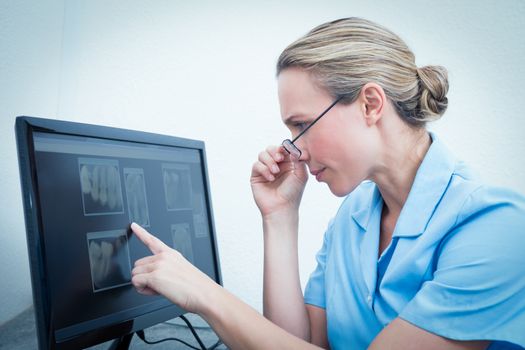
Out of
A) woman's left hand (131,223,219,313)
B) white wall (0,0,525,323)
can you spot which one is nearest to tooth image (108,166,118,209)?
woman's left hand (131,223,219,313)

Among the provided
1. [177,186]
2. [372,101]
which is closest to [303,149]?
[372,101]

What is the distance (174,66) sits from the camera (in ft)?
4.09

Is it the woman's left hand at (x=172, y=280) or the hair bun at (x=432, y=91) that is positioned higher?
the hair bun at (x=432, y=91)

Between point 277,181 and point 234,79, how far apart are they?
1.28ft

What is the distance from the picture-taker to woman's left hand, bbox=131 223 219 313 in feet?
1.97

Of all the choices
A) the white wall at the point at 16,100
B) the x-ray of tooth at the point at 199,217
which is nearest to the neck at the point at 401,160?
the x-ray of tooth at the point at 199,217

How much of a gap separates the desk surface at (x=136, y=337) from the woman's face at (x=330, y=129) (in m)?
0.53

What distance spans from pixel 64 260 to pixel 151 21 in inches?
35.1

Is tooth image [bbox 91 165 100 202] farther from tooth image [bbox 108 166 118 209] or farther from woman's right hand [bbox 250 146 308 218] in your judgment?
woman's right hand [bbox 250 146 308 218]

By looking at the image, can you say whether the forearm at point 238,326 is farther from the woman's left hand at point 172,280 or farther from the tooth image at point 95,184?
the tooth image at point 95,184

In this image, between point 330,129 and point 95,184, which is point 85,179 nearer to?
point 95,184

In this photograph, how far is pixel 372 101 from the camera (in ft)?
2.45

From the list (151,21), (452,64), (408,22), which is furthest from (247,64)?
(452,64)

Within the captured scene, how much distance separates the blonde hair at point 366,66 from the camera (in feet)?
2.40
